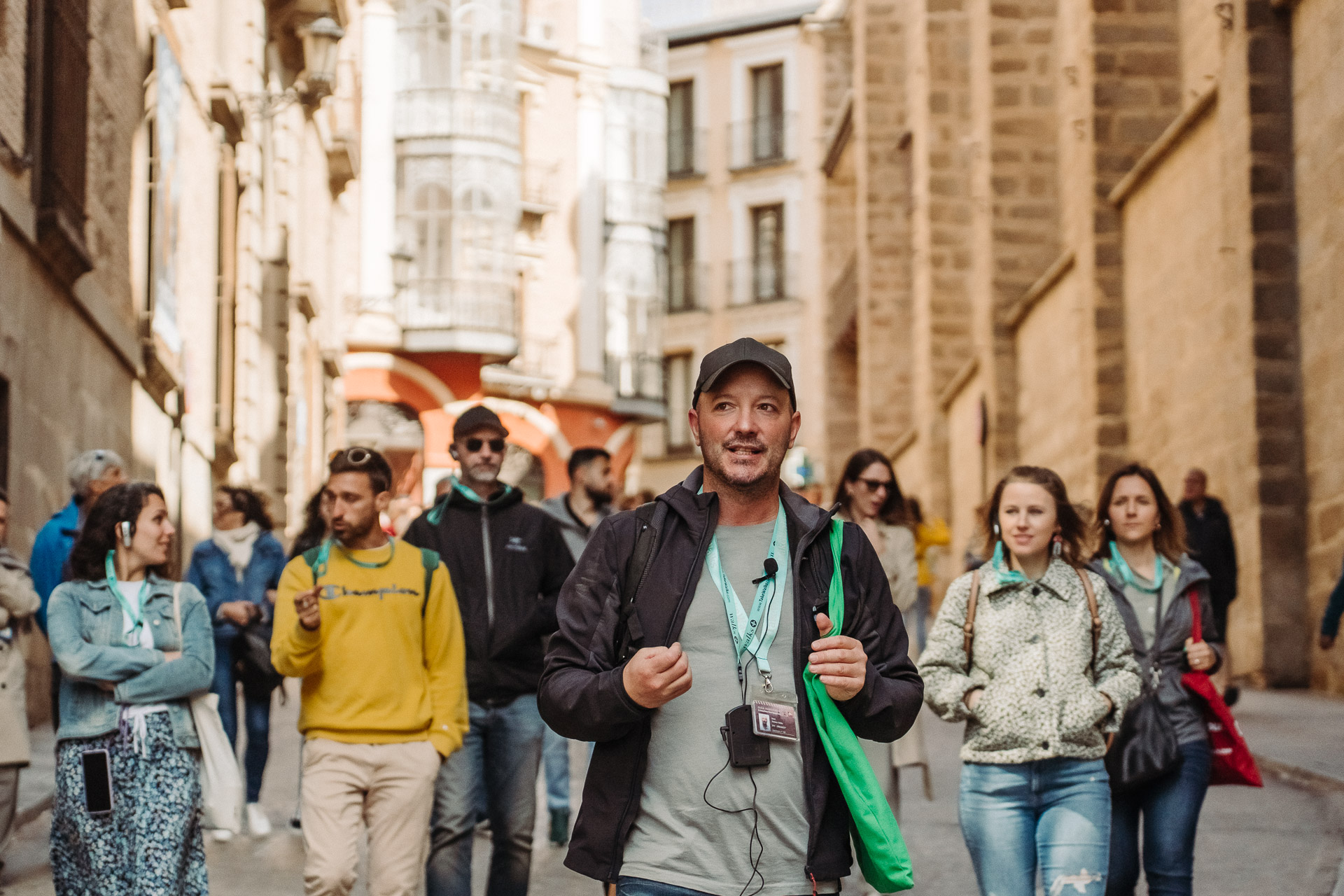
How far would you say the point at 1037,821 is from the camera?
5508 millimetres

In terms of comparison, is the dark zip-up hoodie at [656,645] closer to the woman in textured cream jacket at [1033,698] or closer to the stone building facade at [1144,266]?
the woman in textured cream jacket at [1033,698]

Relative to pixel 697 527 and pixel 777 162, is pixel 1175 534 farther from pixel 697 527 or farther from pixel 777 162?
pixel 777 162

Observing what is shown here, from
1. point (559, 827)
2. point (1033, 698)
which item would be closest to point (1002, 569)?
point (1033, 698)

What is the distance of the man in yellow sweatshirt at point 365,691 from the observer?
5.83 metres

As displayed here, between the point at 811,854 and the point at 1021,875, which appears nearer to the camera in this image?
the point at 811,854

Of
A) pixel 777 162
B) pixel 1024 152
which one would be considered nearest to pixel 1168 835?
pixel 1024 152

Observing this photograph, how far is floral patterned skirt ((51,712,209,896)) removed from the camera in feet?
18.3

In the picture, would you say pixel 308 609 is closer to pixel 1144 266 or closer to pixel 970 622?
pixel 970 622

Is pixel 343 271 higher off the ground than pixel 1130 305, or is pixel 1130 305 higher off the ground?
pixel 343 271

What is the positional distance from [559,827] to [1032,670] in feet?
13.5

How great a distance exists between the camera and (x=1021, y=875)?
5.41 meters

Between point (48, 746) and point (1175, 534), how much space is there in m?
7.79

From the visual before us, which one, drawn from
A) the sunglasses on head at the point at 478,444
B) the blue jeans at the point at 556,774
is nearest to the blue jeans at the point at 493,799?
the sunglasses on head at the point at 478,444

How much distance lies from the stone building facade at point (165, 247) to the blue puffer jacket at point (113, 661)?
5.93m
